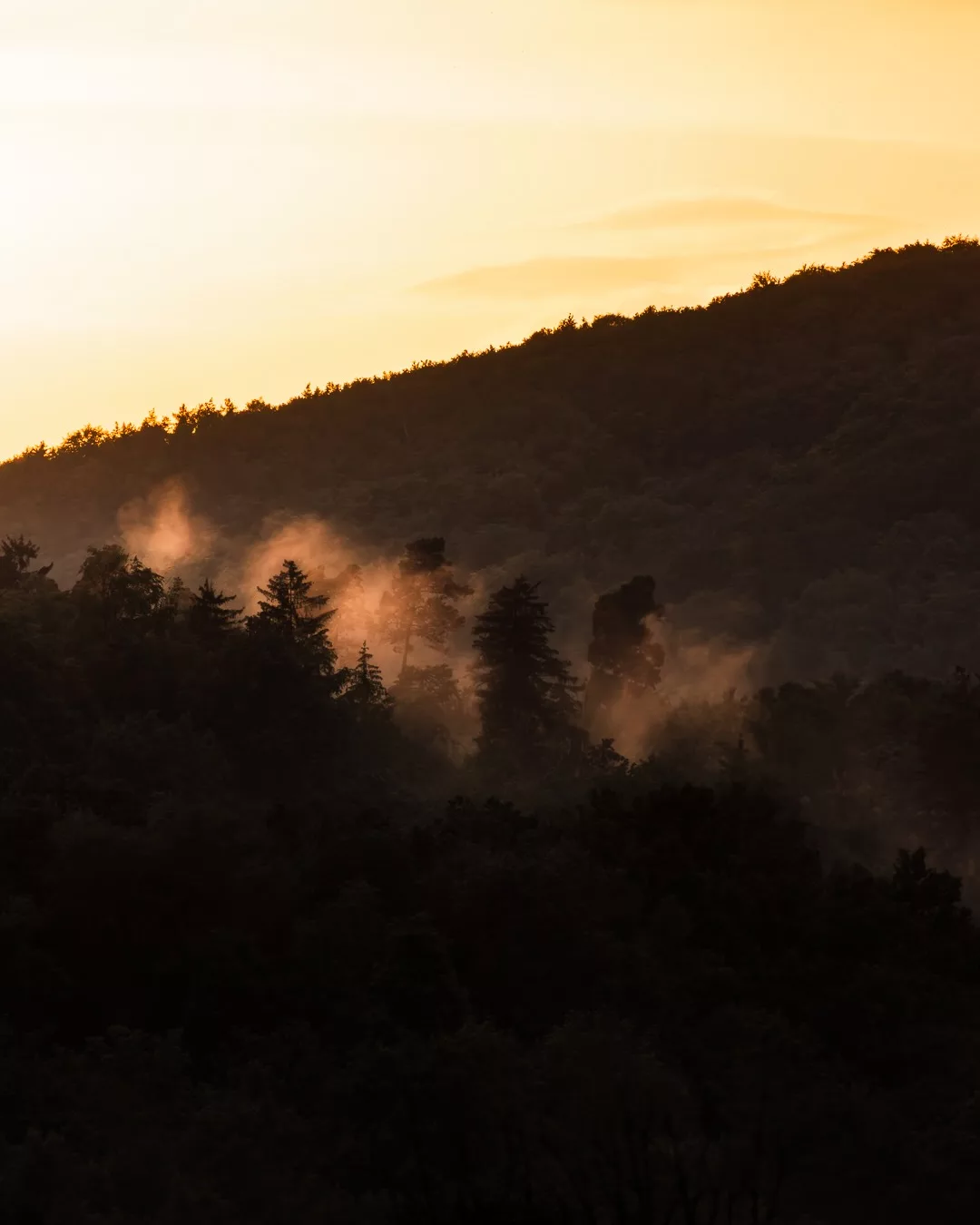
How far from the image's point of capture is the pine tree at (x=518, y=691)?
293 feet

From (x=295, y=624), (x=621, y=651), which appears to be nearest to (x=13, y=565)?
(x=295, y=624)

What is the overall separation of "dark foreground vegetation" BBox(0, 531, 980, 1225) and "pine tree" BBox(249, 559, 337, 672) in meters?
8.67

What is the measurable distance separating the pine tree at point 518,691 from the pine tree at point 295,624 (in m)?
6.72

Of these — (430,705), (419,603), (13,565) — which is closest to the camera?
(13,565)

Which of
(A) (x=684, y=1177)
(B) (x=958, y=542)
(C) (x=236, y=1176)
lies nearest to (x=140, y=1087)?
(C) (x=236, y=1176)

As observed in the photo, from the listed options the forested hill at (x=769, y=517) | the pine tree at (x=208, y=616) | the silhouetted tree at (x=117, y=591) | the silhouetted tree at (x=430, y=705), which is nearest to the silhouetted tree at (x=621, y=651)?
the silhouetted tree at (x=430, y=705)

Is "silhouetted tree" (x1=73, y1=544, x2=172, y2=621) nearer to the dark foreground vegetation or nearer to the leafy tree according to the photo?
the dark foreground vegetation

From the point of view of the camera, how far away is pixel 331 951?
4572 cm

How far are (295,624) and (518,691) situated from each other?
9221 millimetres

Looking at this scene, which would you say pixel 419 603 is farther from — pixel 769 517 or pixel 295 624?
pixel 769 517

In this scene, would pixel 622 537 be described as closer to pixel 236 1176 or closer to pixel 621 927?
pixel 621 927

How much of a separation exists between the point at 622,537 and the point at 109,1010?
129m

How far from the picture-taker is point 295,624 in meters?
87.8

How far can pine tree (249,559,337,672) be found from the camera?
81.3 meters
